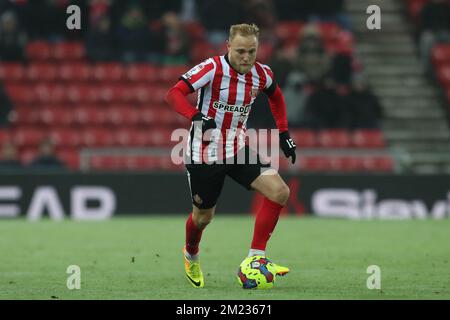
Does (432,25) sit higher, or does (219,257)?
(432,25)

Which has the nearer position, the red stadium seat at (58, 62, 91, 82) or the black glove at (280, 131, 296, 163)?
the black glove at (280, 131, 296, 163)

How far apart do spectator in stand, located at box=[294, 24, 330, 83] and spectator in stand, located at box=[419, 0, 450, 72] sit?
258cm

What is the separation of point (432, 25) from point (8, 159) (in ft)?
28.9

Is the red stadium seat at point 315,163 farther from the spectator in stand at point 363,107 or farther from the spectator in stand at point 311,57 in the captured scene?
the spectator in stand at point 311,57

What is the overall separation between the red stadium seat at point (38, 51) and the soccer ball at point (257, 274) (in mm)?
12361

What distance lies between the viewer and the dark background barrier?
17531mm

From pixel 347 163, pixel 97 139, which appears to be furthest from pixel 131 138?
pixel 347 163

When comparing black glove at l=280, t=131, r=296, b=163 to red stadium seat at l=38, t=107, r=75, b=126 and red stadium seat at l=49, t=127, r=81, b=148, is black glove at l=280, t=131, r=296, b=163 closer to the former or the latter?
red stadium seat at l=49, t=127, r=81, b=148

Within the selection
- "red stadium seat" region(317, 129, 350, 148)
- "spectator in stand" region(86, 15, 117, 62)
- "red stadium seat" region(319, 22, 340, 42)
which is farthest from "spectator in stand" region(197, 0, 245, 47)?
"red stadium seat" region(317, 129, 350, 148)

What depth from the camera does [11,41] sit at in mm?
19703

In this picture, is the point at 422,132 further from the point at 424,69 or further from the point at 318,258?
the point at 318,258

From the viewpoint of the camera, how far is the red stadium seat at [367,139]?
1967 cm

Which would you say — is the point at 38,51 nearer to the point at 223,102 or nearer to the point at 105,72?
the point at 105,72
